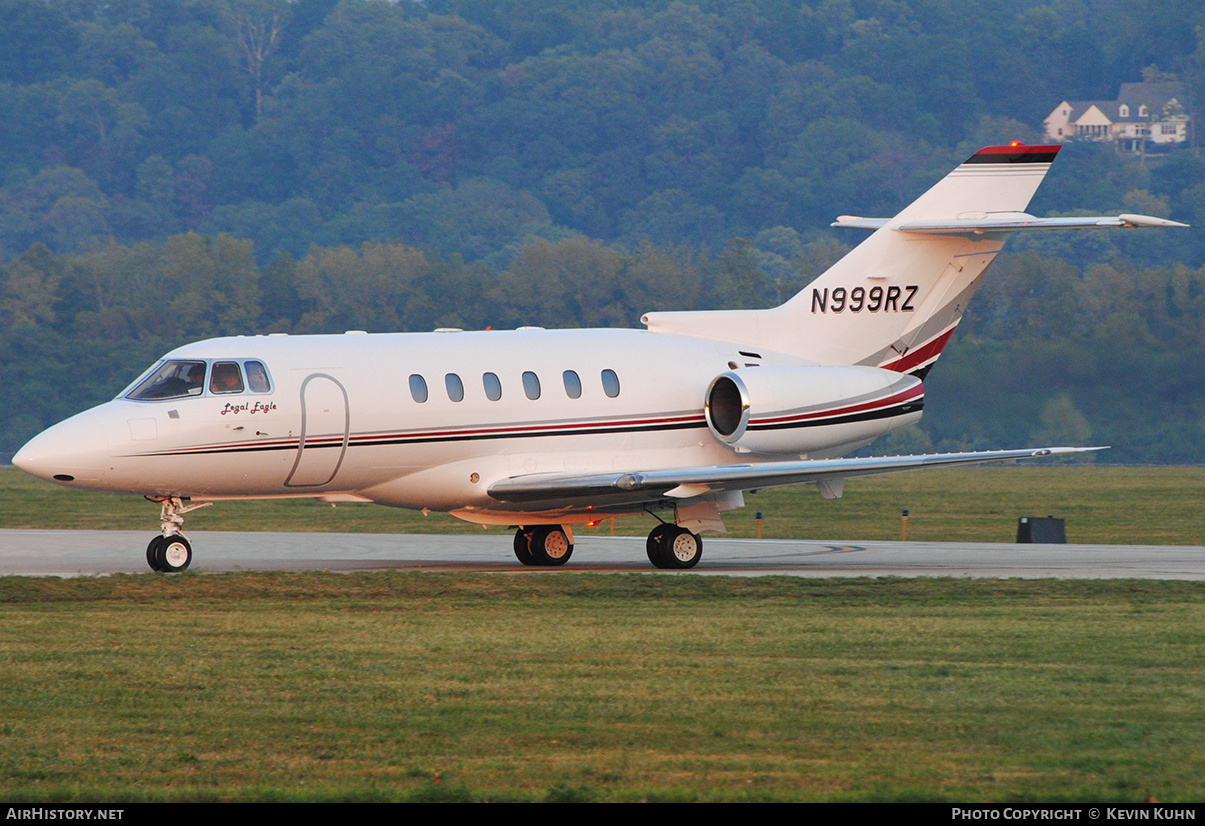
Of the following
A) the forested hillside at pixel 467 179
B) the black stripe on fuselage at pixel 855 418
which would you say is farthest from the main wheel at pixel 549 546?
the forested hillside at pixel 467 179

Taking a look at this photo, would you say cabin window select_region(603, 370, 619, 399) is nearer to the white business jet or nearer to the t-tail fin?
the white business jet

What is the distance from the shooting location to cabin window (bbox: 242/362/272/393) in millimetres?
22547

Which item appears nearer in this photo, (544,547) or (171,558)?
(171,558)

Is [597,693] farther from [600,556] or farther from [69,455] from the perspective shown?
[600,556]

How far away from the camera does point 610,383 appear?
24.9 metres

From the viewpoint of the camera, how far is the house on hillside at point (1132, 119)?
18650cm

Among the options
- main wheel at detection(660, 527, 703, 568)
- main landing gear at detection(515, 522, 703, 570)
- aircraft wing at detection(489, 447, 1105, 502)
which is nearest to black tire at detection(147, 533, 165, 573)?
aircraft wing at detection(489, 447, 1105, 502)

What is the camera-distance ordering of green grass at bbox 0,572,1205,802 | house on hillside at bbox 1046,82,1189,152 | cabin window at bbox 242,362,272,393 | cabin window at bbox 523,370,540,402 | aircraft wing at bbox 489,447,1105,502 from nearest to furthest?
1. green grass at bbox 0,572,1205,802
2. cabin window at bbox 242,362,272,393
3. aircraft wing at bbox 489,447,1105,502
4. cabin window at bbox 523,370,540,402
5. house on hillside at bbox 1046,82,1189,152

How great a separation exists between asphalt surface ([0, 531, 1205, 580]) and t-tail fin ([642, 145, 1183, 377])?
10.9ft

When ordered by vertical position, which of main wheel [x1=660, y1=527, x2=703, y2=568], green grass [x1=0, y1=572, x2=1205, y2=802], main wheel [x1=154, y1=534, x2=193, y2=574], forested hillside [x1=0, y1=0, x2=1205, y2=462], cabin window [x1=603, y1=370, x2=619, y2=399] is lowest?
green grass [x1=0, y1=572, x2=1205, y2=802]

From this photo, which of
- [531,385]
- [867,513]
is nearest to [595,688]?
[531,385]

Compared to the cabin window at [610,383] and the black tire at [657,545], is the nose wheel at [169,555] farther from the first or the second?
the black tire at [657,545]

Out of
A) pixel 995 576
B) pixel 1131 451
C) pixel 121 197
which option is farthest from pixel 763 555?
pixel 121 197

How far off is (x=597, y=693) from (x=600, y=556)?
14258mm
